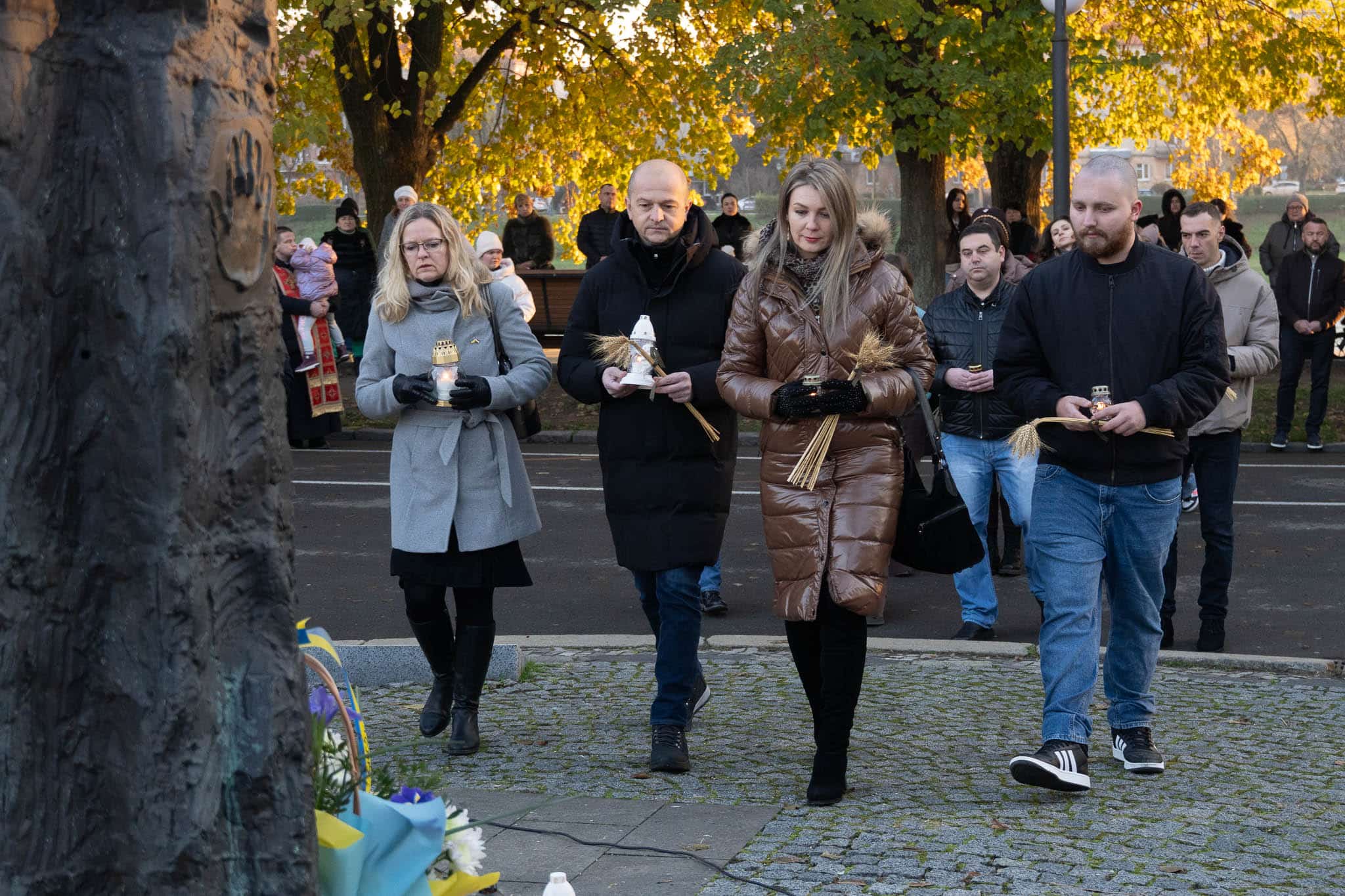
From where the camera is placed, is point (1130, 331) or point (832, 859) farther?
point (1130, 331)

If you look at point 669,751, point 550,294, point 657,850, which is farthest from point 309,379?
point 657,850

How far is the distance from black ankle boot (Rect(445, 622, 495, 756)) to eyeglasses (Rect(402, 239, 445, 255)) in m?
1.37

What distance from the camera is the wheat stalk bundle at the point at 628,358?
6215 mm

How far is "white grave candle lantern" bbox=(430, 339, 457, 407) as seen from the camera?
6262 millimetres

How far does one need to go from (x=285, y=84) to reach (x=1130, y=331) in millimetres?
18856

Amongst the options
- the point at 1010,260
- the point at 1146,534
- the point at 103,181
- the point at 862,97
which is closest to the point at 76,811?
the point at 103,181

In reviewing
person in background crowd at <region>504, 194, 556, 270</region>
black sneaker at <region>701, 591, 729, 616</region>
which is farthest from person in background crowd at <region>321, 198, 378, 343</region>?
black sneaker at <region>701, 591, 729, 616</region>

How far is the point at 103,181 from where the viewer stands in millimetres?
2910

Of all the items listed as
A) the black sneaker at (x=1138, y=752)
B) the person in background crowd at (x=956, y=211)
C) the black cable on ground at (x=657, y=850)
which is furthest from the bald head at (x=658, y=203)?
the person in background crowd at (x=956, y=211)

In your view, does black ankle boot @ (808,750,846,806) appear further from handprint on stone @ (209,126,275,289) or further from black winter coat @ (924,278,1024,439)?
black winter coat @ (924,278,1024,439)

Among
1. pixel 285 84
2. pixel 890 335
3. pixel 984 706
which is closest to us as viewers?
pixel 890 335

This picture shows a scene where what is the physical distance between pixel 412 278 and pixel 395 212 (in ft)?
43.5

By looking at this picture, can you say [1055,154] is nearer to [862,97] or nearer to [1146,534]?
[862,97]

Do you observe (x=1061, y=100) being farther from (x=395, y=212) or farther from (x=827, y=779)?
(x=827, y=779)
